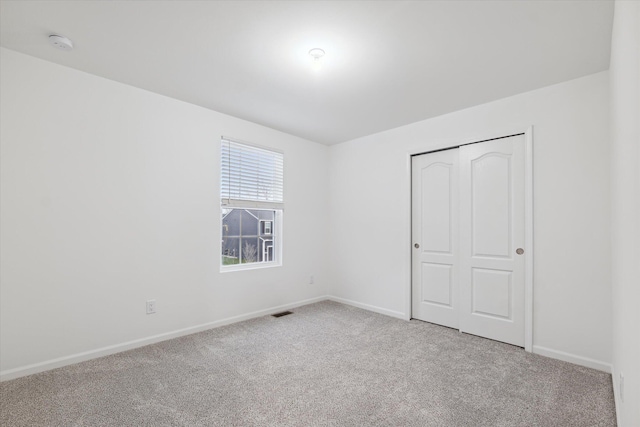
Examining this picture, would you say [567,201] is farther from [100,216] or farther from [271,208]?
[100,216]

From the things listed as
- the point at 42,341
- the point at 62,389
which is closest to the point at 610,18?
the point at 62,389

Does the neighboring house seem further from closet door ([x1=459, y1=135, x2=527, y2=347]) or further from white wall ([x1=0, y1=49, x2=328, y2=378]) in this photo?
closet door ([x1=459, y1=135, x2=527, y2=347])

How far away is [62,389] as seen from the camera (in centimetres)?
Result: 220

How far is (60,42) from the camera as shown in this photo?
2191 mm

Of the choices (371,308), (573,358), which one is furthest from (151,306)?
(573,358)

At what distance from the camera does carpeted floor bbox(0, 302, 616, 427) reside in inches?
75.3

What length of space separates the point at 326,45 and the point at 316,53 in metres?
0.11

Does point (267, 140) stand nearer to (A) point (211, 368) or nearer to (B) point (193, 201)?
(B) point (193, 201)

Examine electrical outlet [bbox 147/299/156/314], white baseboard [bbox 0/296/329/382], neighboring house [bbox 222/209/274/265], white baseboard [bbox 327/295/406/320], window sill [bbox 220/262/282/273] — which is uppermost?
neighboring house [bbox 222/209/274/265]

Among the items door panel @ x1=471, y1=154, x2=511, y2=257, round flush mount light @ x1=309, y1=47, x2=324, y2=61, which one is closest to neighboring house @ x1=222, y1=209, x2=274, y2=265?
round flush mount light @ x1=309, y1=47, x2=324, y2=61

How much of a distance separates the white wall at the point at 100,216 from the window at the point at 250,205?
0.54 feet

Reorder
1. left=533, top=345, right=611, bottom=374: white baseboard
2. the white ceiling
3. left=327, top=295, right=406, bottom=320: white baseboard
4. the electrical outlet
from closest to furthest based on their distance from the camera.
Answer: the white ceiling → left=533, top=345, right=611, bottom=374: white baseboard → the electrical outlet → left=327, top=295, right=406, bottom=320: white baseboard

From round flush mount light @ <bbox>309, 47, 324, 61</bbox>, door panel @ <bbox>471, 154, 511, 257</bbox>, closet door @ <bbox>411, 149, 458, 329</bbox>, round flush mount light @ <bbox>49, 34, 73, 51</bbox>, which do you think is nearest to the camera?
round flush mount light @ <bbox>49, 34, 73, 51</bbox>

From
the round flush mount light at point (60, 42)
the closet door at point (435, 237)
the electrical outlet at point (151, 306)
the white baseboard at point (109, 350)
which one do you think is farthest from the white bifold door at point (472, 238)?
the round flush mount light at point (60, 42)
